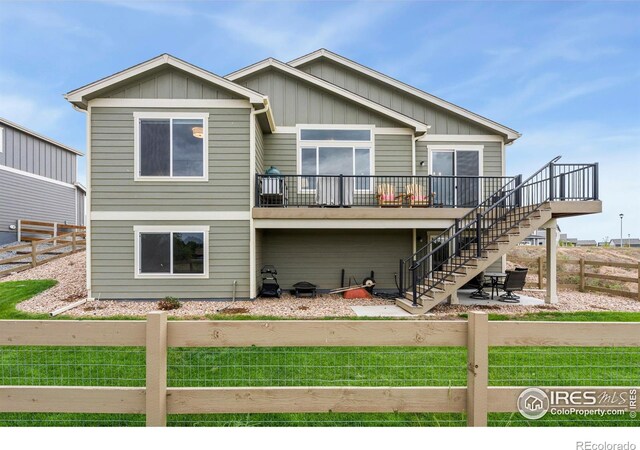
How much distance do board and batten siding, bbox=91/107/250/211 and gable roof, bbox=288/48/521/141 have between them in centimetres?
493

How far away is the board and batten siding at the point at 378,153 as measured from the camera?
416 inches

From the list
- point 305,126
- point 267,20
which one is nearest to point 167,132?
point 305,126

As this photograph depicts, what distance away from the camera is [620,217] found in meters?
40.4

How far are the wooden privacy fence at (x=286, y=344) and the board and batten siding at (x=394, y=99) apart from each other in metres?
10.6

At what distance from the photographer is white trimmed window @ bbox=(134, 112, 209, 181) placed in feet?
28.9

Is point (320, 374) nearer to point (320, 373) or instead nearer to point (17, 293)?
point (320, 373)

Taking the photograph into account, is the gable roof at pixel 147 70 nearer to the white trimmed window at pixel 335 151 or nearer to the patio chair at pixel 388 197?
the white trimmed window at pixel 335 151

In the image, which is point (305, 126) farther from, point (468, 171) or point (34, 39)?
point (34, 39)

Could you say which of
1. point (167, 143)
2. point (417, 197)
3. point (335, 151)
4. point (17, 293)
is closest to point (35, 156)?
point (17, 293)

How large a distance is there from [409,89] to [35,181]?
64.9 ft

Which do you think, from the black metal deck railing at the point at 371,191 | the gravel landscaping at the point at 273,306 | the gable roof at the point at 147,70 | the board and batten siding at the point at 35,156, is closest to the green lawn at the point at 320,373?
the gravel landscaping at the point at 273,306

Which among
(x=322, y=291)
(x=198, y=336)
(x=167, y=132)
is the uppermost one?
(x=167, y=132)

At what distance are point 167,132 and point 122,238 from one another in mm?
3151

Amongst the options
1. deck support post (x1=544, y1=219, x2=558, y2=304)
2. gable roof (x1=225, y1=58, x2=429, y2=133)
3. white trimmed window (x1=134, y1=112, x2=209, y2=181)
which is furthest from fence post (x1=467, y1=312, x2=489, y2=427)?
gable roof (x1=225, y1=58, x2=429, y2=133)
